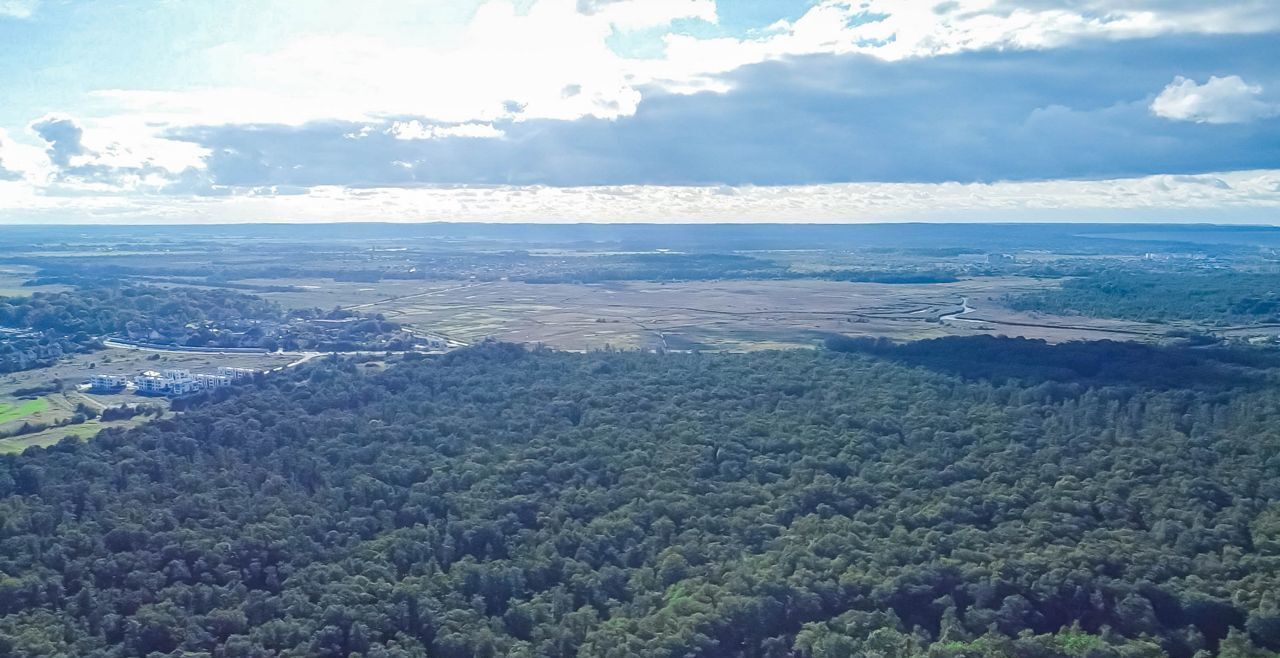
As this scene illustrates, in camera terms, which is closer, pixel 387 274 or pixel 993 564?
pixel 993 564

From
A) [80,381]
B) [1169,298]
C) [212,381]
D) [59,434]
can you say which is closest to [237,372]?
[212,381]

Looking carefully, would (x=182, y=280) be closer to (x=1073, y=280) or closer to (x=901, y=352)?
(x=901, y=352)

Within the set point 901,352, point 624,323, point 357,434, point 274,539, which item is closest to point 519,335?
point 624,323

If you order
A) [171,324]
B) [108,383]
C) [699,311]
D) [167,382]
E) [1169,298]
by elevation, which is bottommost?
[108,383]

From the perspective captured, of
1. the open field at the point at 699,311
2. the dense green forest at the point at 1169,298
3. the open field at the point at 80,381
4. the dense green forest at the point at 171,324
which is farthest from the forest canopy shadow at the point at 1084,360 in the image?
the open field at the point at 80,381

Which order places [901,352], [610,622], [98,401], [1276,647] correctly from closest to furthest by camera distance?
[1276,647] → [610,622] → [98,401] → [901,352]

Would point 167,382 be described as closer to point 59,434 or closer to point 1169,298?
point 59,434

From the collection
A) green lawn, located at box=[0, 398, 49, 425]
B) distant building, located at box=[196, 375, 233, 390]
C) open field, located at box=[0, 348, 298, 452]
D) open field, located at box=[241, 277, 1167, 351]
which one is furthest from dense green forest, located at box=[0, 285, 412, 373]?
green lawn, located at box=[0, 398, 49, 425]

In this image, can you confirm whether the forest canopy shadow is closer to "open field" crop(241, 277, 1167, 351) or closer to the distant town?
"open field" crop(241, 277, 1167, 351)
